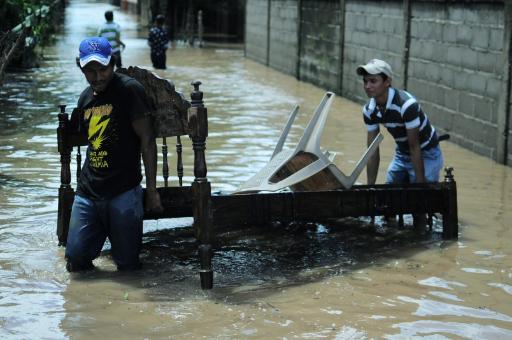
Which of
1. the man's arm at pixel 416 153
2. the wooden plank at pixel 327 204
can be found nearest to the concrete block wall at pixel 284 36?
the man's arm at pixel 416 153

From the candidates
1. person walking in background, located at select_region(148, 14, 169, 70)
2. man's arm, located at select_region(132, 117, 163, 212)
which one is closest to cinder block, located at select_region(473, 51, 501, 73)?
man's arm, located at select_region(132, 117, 163, 212)

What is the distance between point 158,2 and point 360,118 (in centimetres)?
2398

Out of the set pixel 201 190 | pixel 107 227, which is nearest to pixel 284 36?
pixel 107 227

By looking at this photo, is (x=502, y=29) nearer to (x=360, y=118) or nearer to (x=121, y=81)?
(x=360, y=118)

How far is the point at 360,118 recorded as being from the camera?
15516mm

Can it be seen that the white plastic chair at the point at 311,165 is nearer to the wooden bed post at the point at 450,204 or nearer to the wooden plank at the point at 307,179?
the wooden plank at the point at 307,179

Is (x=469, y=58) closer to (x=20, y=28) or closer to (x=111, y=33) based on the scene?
(x=20, y=28)

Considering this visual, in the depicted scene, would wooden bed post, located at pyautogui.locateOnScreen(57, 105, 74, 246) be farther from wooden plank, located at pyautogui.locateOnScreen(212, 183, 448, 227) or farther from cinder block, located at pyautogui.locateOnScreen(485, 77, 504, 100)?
cinder block, located at pyautogui.locateOnScreen(485, 77, 504, 100)

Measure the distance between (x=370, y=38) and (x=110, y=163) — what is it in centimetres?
1106

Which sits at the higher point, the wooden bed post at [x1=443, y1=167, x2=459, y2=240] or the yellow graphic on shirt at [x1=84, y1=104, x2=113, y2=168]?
the yellow graphic on shirt at [x1=84, y1=104, x2=113, y2=168]

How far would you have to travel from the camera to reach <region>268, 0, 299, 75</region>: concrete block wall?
22.8m

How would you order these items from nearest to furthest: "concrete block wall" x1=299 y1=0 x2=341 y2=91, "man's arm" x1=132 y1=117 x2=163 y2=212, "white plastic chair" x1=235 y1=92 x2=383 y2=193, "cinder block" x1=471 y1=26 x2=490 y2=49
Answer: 1. "man's arm" x1=132 y1=117 x2=163 y2=212
2. "white plastic chair" x1=235 y1=92 x2=383 y2=193
3. "cinder block" x1=471 y1=26 x2=490 y2=49
4. "concrete block wall" x1=299 y1=0 x2=341 y2=91

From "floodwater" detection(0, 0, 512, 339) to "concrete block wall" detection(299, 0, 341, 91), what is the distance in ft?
27.7

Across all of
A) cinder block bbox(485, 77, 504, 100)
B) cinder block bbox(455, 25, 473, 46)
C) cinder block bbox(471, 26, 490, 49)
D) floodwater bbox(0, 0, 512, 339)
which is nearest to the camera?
floodwater bbox(0, 0, 512, 339)
